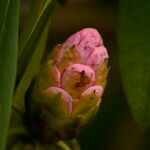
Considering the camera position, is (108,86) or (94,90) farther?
(108,86)

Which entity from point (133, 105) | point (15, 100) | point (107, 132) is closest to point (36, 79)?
point (15, 100)

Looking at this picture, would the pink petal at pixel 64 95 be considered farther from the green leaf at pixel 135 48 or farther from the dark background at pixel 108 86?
the dark background at pixel 108 86

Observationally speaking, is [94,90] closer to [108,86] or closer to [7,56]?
[7,56]

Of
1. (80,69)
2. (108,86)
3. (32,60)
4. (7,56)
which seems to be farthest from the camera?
(108,86)

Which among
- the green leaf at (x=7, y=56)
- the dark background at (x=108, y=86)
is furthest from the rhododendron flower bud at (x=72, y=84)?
the dark background at (x=108, y=86)

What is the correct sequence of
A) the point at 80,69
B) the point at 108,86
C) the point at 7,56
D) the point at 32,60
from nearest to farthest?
the point at 7,56 < the point at 80,69 < the point at 32,60 < the point at 108,86

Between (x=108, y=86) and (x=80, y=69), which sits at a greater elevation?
(x=80, y=69)

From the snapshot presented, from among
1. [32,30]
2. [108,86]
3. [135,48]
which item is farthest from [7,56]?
[108,86]
